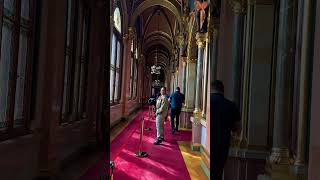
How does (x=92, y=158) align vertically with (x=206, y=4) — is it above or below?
below

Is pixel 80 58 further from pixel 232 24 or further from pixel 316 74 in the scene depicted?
pixel 316 74

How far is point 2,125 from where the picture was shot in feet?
0.77

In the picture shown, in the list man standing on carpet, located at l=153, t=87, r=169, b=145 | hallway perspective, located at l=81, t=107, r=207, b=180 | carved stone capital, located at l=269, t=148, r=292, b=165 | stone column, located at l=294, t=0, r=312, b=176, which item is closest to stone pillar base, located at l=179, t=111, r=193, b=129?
hallway perspective, located at l=81, t=107, r=207, b=180

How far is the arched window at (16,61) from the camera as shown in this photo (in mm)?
245

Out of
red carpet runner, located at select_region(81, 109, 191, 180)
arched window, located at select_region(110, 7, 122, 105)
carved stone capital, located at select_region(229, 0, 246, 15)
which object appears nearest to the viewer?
arched window, located at select_region(110, 7, 122, 105)

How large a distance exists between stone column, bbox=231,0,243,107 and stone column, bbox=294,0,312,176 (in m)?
1.06

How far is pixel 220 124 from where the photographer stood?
0.71m

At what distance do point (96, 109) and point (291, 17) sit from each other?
1779 mm

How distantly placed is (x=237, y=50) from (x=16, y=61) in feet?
1.93

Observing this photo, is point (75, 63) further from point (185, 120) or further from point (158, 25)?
point (158, 25)

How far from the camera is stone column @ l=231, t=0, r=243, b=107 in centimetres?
72

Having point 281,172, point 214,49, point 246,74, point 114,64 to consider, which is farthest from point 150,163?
point 114,64

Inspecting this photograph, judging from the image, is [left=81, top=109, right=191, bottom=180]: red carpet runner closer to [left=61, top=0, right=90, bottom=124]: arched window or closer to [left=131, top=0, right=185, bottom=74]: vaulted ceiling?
[left=61, top=0, right=90, bottom=124]: arched window

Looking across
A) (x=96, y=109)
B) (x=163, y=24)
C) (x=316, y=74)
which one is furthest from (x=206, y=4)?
(x=163, y=24)
